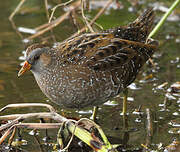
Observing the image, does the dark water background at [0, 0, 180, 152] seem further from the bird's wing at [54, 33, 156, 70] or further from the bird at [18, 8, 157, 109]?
the bird's wing at [54, 33, 156, 70]

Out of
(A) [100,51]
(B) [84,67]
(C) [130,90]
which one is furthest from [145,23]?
(B) [84,67]

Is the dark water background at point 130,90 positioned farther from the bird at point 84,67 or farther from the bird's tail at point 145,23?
the bird's tail at point 145,23

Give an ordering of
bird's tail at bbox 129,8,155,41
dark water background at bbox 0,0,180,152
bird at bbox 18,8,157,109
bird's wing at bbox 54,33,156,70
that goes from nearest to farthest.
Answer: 1. bird at bbox 18,8,157,109
2. bird's wing at bbox 54,33,156,70
3. dark water background at bbox 0,0,180,152
4. bird's tail at bbox 129,8,155,41

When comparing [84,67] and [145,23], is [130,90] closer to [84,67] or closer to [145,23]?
[145,23]

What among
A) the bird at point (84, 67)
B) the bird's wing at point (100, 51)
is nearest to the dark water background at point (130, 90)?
the bird at point (84, 67)

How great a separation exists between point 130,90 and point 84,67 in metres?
1.52

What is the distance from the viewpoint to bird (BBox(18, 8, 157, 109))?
199 inches

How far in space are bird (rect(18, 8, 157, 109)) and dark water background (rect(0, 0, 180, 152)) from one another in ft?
1.63

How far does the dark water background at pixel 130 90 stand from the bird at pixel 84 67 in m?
0.50

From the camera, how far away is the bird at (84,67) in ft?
16.6

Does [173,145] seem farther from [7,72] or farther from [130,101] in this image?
[7,72]

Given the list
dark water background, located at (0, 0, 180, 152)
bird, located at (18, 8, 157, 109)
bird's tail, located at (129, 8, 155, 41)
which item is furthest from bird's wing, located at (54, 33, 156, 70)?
dark water background, located at (0, 0, 180, 152)

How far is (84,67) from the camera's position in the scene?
5129 mm

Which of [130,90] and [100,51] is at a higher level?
[100,51]
